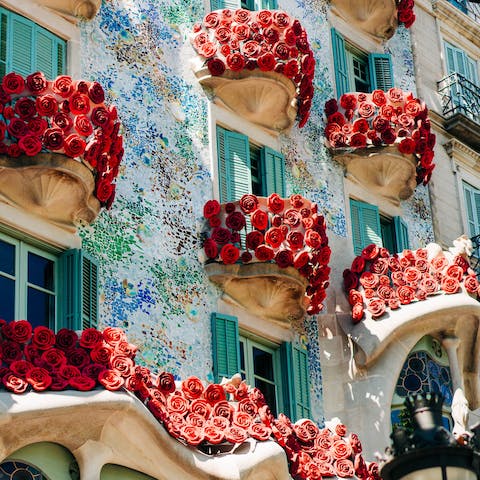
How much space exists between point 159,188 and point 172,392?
393cm

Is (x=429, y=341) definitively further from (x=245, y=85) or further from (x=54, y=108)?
(x=54, y=108)

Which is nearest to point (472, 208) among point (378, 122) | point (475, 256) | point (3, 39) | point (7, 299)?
point (475, 256)

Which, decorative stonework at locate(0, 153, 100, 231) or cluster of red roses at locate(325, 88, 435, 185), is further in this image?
cluster of red roses at locate(325, 88, 435, 185)

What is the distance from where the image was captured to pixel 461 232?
24.9 metres

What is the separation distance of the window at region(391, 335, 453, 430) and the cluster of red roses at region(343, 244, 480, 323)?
77cm

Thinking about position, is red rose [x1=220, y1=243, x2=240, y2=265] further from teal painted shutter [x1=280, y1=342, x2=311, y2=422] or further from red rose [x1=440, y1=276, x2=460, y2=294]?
red rose [x1=440, y1=276, x2=460, y2=294]

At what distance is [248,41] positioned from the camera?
67.2 feet

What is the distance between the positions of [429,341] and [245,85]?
452 centimetres

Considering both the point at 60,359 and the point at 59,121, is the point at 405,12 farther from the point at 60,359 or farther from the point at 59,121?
the point at 60,359

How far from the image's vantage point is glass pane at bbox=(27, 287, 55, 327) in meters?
16.4

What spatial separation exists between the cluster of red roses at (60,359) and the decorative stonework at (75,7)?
5164mm

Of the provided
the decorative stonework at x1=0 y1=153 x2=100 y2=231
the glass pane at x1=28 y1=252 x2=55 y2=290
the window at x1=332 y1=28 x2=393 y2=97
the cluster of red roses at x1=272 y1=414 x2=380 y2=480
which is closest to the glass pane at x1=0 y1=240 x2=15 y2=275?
the glass pane at x1=28 y1=252 x2=55 y2=290

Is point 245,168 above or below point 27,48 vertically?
below

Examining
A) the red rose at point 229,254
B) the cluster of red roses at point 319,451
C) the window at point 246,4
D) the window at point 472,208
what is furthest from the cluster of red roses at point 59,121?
the window at point 472,208
